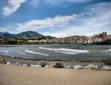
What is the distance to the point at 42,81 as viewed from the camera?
3.29 m

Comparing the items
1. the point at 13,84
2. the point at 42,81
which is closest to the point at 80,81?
the point at 42,81

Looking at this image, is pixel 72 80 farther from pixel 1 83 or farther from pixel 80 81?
pixel 1 83

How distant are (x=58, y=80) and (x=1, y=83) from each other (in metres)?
1.58

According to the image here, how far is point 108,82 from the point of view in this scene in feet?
10.0

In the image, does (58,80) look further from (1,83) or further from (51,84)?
(1,83)

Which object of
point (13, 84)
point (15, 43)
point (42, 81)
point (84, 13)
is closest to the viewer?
point (13, 84)

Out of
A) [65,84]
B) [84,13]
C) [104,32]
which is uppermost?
[84,13]

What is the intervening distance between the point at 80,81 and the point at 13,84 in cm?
183

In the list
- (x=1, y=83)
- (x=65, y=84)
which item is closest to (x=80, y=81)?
(x=65, y=84)

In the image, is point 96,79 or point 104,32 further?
point 104,32

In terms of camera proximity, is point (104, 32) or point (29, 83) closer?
point (29, 83)

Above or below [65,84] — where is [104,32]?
above

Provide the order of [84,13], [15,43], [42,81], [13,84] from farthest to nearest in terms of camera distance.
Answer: [15,43], [84,13], [42,81], [13,84]

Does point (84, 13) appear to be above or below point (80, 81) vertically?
above
